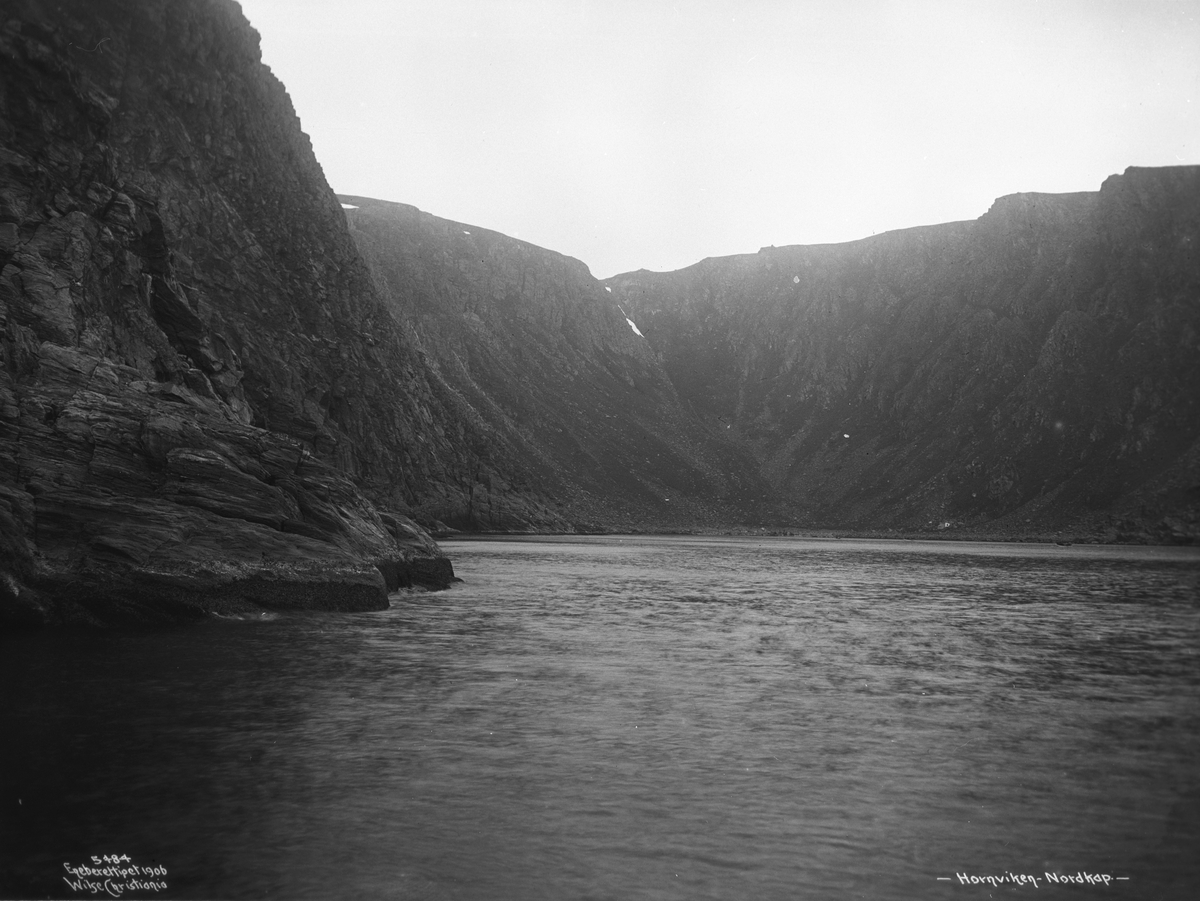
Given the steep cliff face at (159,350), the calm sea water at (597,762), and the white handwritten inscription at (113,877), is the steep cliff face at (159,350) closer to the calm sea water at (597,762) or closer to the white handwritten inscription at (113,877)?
the calm sea water at (597,762)

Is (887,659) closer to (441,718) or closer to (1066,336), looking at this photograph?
(441,718)

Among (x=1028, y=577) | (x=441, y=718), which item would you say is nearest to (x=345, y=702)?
(x=441, y=718)

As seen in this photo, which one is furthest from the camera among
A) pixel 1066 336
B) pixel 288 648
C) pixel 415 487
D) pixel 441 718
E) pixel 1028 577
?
pixel 1066 336

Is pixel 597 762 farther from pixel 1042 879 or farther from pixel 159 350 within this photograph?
pixel 159 350

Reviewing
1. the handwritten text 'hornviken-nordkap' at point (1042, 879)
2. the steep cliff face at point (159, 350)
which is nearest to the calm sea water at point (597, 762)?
the handwritten text 'hornviken-nordkap' at point (1042, 879)

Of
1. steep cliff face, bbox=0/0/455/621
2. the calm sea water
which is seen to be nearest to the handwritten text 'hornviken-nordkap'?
the calm sea water

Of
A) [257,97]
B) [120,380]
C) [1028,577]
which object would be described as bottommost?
[1028,577]

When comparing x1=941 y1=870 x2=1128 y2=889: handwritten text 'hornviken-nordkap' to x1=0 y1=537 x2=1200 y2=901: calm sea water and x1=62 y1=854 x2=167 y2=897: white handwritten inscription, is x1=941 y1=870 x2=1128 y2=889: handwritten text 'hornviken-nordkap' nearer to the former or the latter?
x1=0 y1=537 x2=1200 y2=901: calm sea water
